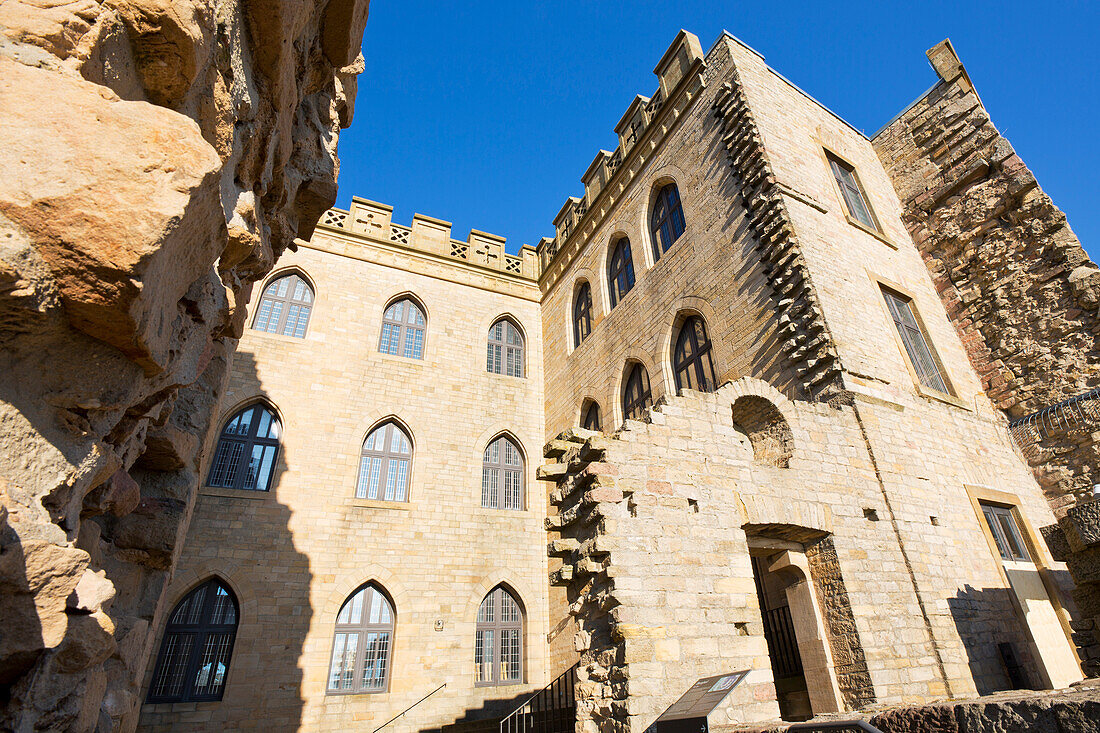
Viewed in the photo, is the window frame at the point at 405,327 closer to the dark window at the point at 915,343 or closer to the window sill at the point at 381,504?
the window sill at the point at 381,504

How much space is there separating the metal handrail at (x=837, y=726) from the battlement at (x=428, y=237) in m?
13.9

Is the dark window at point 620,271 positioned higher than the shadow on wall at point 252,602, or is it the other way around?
the dark window at point 620,271

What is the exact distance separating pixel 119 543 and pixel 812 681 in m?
6.53

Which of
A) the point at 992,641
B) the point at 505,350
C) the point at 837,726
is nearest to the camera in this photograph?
the point at 837,726

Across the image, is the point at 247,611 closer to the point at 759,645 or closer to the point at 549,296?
the point at 759,645

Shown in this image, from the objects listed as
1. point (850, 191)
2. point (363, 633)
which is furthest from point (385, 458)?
point (850, 191)

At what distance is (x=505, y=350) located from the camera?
15555mm

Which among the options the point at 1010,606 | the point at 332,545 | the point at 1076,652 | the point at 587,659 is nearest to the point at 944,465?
the point at 1010,606

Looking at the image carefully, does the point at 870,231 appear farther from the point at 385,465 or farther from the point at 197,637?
the point at 197,637

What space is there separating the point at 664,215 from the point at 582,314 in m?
3.64

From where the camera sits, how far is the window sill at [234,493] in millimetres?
10313

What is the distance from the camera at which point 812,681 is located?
5977 mm

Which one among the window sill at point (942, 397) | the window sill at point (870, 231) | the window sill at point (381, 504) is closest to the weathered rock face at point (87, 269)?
the window sill at point (381, 504)

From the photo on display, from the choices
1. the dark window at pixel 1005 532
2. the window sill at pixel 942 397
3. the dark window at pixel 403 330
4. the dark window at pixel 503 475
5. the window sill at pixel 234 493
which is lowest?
the dark window at pixel 1005 532
